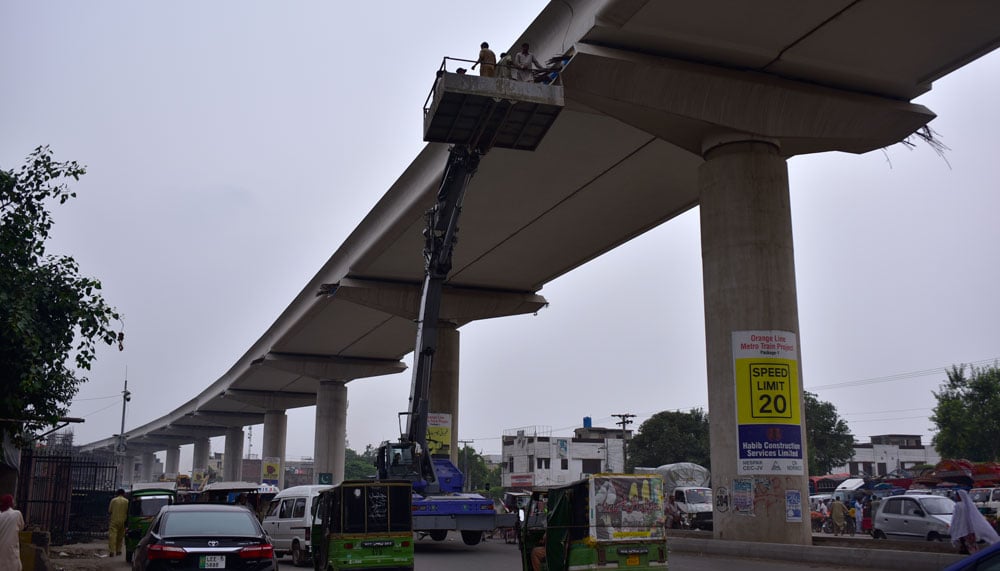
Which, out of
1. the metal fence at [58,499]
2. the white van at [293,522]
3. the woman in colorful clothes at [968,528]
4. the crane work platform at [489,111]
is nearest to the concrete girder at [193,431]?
the metal fence at [58,499]

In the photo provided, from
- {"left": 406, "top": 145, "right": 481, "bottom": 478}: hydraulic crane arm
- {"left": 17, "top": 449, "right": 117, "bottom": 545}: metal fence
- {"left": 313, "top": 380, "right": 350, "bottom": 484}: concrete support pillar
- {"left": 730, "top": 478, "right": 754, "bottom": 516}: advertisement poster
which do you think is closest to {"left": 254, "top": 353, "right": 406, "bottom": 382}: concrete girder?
{"left": 313, "top": 380, "right": 350, "bottom": 484}: concrete support pillar

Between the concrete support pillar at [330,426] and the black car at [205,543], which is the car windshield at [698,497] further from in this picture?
the concrete support pillar at [330,426]

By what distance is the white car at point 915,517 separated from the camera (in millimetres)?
23516

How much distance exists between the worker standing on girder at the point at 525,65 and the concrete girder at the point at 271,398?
6486cm

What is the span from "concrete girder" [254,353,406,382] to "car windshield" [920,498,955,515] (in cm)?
4532

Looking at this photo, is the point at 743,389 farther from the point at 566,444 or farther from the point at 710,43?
the point at 566,444

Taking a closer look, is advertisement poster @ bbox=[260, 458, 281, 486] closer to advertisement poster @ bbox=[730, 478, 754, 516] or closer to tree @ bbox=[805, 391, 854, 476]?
tree @ bbox=[805, 391, 854, 476]

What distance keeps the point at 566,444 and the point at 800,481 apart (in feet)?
275

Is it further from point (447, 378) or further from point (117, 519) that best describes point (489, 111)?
point (447, 378)

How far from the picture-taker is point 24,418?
14.1 m

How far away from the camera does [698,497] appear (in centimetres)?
3600

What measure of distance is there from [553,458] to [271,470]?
35.1 metres

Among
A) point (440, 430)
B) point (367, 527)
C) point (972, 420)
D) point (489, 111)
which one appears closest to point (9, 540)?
point (367, 527)

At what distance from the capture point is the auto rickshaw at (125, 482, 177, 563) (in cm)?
→ 2097
